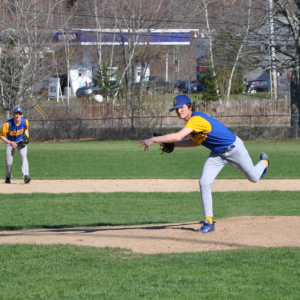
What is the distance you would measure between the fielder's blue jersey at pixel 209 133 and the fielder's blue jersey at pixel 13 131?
756 cm

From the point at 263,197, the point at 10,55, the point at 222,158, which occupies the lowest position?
the point at 263,197

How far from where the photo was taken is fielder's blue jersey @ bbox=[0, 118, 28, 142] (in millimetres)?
12328

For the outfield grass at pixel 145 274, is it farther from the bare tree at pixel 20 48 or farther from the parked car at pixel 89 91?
the parked car at pixel 89 91

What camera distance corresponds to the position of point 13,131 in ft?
40.5

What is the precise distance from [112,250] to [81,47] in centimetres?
4500

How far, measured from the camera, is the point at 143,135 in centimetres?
3039


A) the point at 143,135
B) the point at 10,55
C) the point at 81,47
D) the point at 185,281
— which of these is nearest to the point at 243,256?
the point at 185,281

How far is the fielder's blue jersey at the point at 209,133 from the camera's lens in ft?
18.8

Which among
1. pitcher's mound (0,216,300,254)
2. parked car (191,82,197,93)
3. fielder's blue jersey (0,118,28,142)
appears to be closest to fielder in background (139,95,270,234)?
pitcher's mound (0,216,300,254)

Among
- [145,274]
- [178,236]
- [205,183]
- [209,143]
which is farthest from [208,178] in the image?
[145,274]

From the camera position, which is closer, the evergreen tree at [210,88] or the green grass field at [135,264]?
the green grass field at [135,264]

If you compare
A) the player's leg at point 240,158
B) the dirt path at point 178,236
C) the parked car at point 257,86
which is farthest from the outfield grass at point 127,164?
the parked car at point 257,86

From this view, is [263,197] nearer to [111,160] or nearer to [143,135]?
[111,160]

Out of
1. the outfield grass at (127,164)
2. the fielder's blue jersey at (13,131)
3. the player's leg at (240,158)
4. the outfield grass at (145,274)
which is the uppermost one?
the fielder's blue jersey at (13,131)
